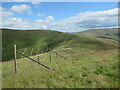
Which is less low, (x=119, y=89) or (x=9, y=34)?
(x=9, y=34)

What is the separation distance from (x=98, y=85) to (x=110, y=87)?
0.73 metres

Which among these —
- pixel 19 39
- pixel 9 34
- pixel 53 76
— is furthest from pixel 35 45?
pixel 53 76

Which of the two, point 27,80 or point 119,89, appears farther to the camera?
point 27,80

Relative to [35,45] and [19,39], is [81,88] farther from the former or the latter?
[19,39]

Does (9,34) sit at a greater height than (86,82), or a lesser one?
greater

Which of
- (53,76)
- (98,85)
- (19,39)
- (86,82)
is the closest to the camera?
(98,85)

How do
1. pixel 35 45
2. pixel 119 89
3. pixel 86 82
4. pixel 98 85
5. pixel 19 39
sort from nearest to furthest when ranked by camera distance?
1. pixel 119 89
2. pixel 98 85
3. pixel 86 82
4. pixel 35 45
5. pixel 19 39

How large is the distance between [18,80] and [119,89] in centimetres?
684

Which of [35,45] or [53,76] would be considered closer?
[53,76]

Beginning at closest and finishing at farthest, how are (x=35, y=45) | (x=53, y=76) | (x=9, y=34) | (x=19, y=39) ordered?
(x=53, y=76) → (x=35, y=45) → (x=19, y=39) → (x=9, y=34)

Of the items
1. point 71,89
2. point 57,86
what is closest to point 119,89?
point 71,89

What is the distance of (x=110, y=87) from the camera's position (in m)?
8.13

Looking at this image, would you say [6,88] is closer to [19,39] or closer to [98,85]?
[98,85]

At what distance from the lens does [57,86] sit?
8172mm
